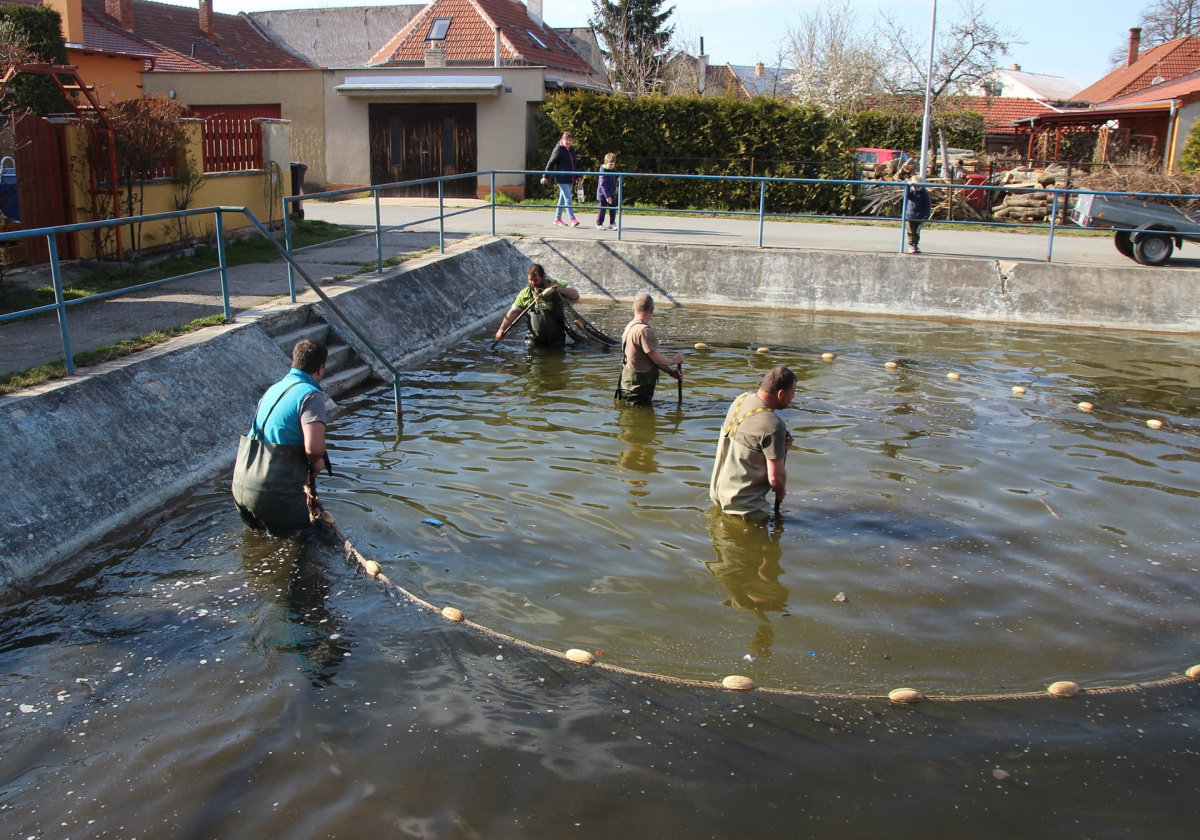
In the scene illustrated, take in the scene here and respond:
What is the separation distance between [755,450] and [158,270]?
8.81 m

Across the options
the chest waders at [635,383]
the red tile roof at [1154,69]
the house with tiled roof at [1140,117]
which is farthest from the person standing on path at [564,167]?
the red tile roof at [1154,69]

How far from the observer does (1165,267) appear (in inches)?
603

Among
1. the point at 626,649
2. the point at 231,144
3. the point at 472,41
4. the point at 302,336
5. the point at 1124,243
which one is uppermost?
the point at 472,41

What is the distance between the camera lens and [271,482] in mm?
6059

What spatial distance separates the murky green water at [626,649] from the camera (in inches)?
163

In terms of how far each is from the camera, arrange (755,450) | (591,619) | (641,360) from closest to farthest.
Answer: (591,619), (755,450), (641,360)

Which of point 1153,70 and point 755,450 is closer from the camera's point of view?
point 755,450

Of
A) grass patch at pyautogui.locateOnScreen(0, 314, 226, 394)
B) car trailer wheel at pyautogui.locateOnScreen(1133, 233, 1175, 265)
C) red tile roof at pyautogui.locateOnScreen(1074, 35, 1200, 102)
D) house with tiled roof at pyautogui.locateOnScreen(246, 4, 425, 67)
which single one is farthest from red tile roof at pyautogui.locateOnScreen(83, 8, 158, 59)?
red tile roof at pyautogui.locateOnScreen(1074, 35, 1200, 102)

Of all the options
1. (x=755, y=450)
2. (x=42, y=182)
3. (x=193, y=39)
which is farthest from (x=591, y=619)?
(x=193, y=39)

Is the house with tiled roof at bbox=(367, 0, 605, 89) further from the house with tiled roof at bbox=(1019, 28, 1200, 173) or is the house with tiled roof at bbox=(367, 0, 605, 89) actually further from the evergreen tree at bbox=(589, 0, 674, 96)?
the house with tiled roof at bbox=(1019, 28, 1200, 173)

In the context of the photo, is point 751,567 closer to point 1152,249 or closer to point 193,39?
point 1152,249

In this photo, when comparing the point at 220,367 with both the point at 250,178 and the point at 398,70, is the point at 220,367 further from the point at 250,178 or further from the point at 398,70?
the point at 398,70

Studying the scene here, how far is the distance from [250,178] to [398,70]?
12138 millimetres

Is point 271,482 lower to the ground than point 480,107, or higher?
lower
